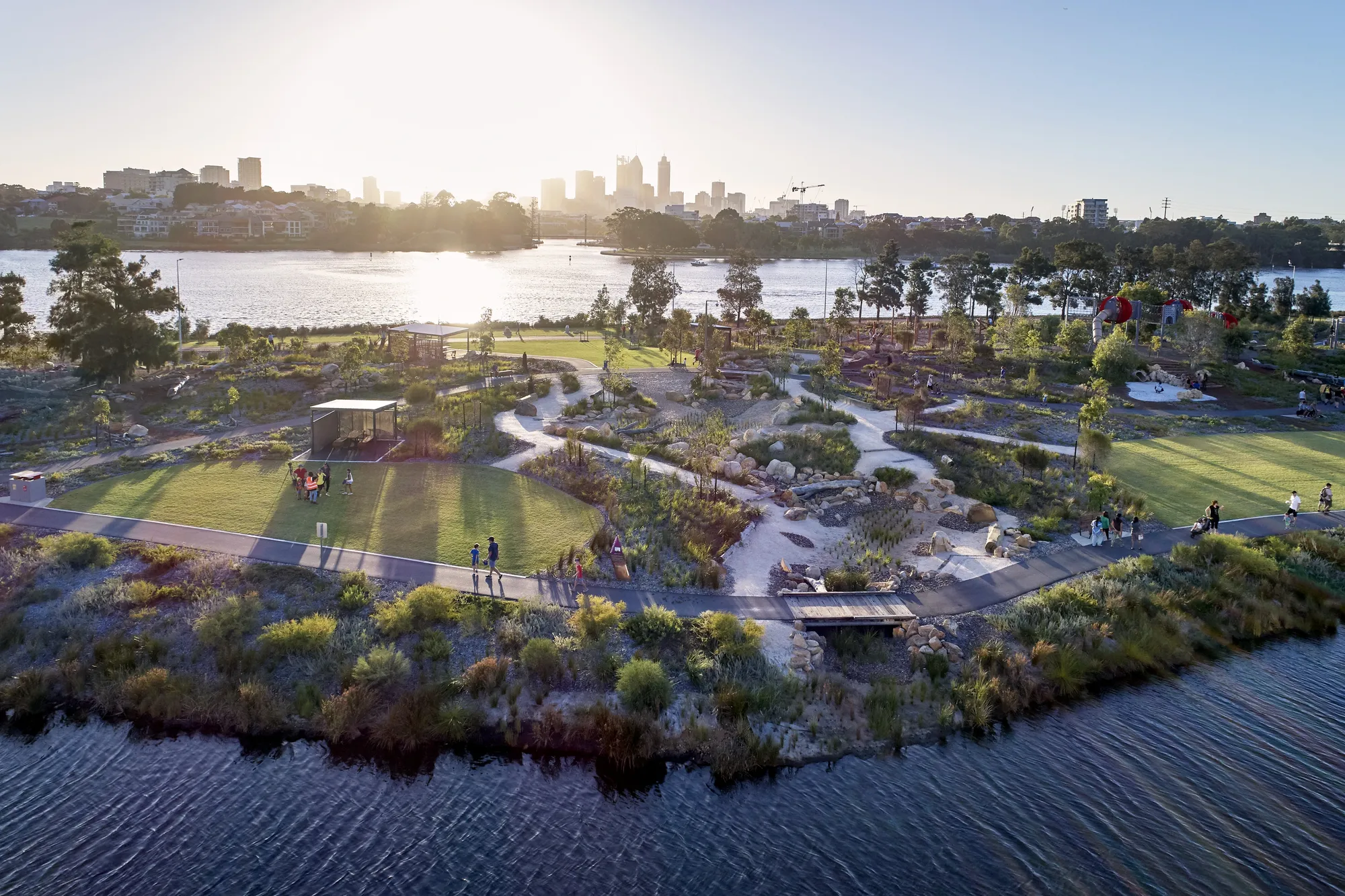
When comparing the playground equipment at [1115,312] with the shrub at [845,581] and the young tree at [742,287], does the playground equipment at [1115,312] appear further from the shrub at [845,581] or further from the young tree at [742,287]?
the shrub at [845,581]

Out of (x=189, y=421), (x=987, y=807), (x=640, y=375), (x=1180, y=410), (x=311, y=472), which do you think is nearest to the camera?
(x=987, y=807)

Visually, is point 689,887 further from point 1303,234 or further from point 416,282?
point 1303,234

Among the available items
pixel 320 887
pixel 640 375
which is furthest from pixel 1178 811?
pixel 640 375

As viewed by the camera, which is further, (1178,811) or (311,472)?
(311,472)

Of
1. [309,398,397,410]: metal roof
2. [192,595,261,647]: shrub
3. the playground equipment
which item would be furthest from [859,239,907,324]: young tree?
[192,595,261,647]: shrub

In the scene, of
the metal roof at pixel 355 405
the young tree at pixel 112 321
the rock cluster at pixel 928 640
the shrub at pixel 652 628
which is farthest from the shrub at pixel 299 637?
the young tree at pixel 112 321

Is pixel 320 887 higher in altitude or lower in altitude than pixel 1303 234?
lower
